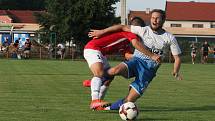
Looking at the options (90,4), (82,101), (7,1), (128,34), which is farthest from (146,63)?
(7,1)

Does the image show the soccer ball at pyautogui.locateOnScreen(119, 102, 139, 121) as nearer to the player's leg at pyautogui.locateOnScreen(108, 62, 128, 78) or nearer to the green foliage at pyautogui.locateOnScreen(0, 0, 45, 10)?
the player's leg at pyautogui.locateOnScreen(108, 62, 128, 78)

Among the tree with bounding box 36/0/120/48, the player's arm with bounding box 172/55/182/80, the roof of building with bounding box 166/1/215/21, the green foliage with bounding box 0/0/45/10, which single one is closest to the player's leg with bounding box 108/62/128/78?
the player's arm with bounding box 172/55/182/80

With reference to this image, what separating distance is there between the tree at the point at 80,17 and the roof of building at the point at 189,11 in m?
39.9

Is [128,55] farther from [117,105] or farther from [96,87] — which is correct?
[117,105]

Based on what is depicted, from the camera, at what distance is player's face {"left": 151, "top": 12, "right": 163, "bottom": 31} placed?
32.7ft

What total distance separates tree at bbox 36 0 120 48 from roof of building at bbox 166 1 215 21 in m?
39.9

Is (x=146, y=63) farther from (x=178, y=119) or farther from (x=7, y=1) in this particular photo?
(x=7, y=1)

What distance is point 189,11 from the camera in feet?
325

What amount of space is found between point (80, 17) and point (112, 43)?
4611cm

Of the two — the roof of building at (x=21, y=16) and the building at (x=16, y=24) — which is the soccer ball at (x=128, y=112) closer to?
the building at (x=16, y=24)

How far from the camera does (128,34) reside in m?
10.5

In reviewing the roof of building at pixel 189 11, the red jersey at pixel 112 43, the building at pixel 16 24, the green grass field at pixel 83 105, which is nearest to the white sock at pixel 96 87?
the green grass field at pixel 83 105

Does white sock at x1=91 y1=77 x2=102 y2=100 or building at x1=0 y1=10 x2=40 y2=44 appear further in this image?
building at x1=0 y1=10 x2=40 y2=44

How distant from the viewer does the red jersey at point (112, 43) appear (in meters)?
10.8
